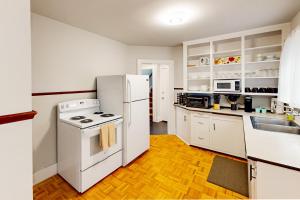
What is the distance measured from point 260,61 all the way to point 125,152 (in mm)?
2963

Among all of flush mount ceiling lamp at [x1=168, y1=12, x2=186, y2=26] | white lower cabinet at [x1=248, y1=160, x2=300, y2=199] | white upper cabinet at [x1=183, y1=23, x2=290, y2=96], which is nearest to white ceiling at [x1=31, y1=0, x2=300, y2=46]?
flush mount ceiling lamp at [x1=168, y1=12, x2=186, y2=26]

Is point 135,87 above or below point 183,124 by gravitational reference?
above

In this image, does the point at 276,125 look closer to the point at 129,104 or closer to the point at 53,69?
the point at 129,104

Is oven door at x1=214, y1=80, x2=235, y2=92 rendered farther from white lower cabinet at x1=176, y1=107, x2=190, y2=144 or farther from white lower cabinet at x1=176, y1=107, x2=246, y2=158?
white lower cabinet at x1=176, y1=107, x2=190, y2=144

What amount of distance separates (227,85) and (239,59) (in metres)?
0.58

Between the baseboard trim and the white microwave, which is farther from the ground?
the white microwave

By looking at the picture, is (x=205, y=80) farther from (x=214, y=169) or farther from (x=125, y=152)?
(x=125, y=152)

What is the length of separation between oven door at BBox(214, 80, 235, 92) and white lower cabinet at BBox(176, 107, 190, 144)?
2.68 feet

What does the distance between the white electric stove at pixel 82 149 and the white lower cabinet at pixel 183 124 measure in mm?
1608

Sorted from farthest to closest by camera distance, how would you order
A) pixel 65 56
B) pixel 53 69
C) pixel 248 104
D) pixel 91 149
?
pixel 248 104
pixel 65 56
pixel 53 69
pixel 91 149

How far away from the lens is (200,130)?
3.16 m

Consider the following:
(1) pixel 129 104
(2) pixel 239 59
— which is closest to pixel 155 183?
(1) pixel 129 104

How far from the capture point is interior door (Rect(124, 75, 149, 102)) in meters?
2.58

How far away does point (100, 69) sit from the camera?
10.4 feet
